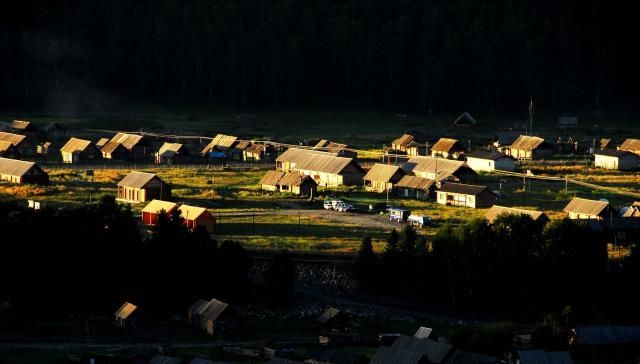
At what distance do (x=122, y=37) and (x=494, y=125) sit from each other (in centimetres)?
3310

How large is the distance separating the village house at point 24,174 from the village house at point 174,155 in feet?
38.7

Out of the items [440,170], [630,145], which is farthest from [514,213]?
[630,145]

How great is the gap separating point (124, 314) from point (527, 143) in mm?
45317

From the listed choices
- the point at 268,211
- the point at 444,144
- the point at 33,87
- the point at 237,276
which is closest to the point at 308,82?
the point at 33,87

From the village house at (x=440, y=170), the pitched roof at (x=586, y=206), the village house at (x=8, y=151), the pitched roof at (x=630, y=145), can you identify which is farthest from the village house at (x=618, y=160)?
the village house at (x=8, y=151)

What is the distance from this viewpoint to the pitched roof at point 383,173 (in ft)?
217

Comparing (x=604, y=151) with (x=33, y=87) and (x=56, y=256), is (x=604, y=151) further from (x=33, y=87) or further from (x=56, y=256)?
(x=33, y=87)

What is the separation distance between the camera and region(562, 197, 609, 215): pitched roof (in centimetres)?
5459

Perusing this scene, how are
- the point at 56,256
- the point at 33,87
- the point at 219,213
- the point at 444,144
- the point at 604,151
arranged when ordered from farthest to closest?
the point at 33,87 < the point at 444,144 < the point at 604,151 < the point at 219,213 < the point at 56,256

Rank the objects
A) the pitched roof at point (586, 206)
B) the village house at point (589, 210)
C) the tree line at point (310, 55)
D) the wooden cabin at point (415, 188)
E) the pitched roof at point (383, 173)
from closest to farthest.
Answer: the village house at point (589, 210) < the pitched roof at point (586, 206) < the wooden cabin at point (415, 188) < the pitched roof at point (383, 173) < the tree line at point (310, 55)

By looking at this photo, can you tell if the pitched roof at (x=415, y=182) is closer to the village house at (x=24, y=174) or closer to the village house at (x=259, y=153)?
the village house at (x=24, y=174)

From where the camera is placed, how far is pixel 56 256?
146 ft

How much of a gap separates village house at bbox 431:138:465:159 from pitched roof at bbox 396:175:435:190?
48.0 feet

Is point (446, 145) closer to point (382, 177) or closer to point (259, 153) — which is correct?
point (259, 153)
